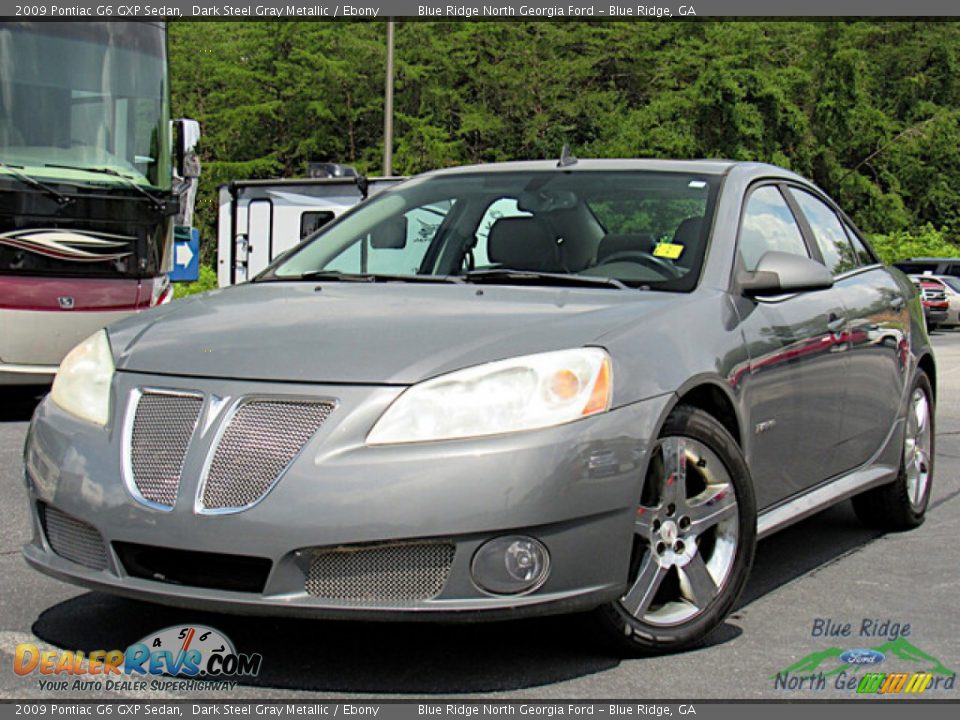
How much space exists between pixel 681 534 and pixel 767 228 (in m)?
1.64

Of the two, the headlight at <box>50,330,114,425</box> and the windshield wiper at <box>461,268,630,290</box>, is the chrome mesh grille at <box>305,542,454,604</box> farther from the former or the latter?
the windshield wiper at <box>461,268,630,290</box>

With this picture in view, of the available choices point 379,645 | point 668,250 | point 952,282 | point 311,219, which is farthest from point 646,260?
point 952,282

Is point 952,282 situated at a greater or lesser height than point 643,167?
lesser

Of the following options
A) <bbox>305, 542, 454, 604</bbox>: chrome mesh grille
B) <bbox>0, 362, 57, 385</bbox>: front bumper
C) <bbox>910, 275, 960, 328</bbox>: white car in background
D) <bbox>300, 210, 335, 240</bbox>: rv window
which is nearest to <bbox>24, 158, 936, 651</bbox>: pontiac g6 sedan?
<bbox>305, 542, 454, 604</bbox>: chrome mesh grille

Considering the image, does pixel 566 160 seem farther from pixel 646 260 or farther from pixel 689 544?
pixel 689 544

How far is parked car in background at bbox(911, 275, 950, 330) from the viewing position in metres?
32.9

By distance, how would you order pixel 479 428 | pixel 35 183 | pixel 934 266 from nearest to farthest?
pixel 479 428
pixel 35 183
pixel 934 266

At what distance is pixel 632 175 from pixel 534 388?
71.6 inches

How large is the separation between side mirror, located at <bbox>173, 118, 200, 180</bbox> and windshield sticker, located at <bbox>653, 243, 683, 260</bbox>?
26.0 feet

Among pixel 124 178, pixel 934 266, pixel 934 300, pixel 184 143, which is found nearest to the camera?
pixel 124 178

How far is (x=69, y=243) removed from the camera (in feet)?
36.0

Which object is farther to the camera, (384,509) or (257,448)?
(257,448)

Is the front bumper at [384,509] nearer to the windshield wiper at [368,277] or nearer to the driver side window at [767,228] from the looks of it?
the windshield wiper at [368,277]

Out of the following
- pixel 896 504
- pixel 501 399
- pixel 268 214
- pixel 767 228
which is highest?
pixel 767 228
